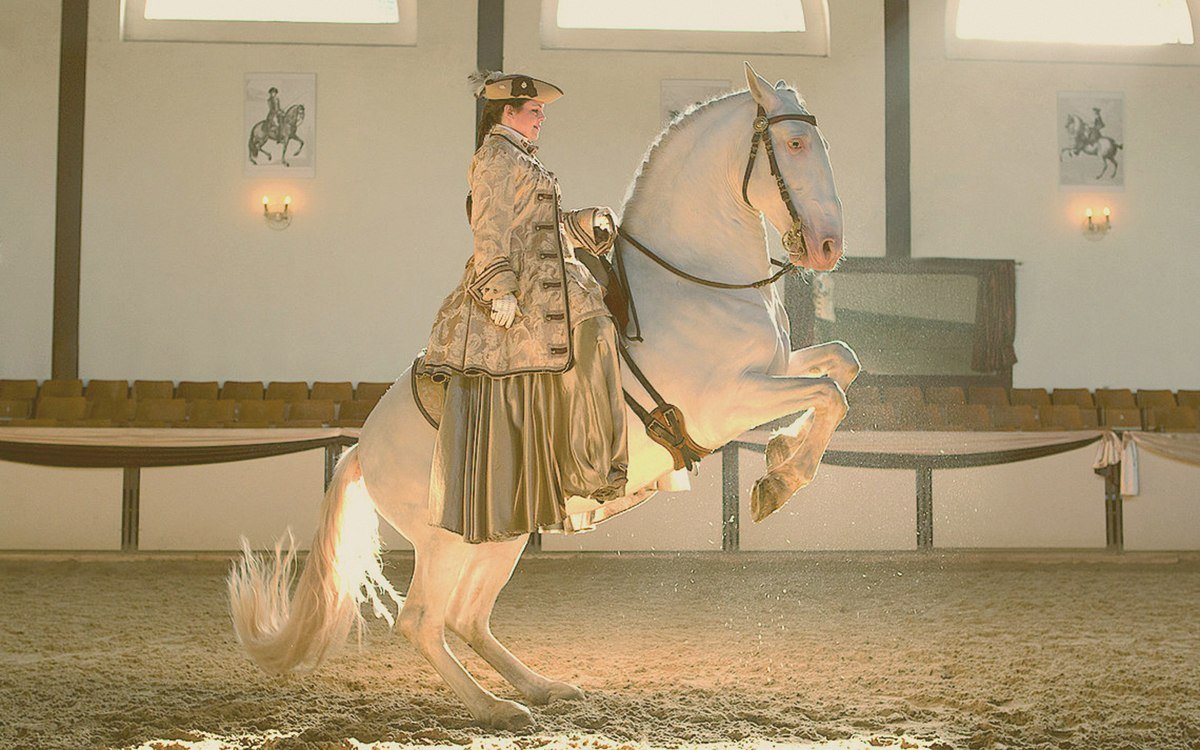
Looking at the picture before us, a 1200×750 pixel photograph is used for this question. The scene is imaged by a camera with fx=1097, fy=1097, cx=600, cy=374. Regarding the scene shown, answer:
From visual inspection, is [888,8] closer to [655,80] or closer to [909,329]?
[655,80]

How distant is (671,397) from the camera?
138 inches

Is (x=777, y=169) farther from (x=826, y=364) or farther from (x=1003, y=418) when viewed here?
(x=1003, y=418)

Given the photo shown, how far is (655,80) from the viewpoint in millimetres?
14203

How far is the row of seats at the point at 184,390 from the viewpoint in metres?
13.0

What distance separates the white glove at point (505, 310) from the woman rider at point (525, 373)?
7 centimetres

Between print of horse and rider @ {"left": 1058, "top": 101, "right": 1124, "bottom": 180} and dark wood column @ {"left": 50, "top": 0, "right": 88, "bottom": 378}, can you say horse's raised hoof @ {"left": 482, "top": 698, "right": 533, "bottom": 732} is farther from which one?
print of horse and rider @ {"left": 1058, "top": 101, "right": 1124, "bottom": 180}

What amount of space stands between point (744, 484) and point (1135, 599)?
2.98 m

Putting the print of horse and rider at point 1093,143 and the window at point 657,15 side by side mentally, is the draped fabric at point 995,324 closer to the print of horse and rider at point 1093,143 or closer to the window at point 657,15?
the print of horse and rider at point 1093,143

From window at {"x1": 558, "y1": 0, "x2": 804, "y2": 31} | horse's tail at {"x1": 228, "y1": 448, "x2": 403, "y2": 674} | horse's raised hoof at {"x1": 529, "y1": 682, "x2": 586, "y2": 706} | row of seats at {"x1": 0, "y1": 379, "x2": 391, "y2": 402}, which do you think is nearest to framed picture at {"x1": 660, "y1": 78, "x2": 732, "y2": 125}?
window at {"x1": 558, "y1": 0, "x2": 804, "y2": 31}

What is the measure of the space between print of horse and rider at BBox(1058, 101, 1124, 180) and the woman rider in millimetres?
12878

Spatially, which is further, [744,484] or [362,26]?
[362,26]

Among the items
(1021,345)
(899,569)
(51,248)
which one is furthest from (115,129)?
(1021,345)

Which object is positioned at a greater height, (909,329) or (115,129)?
(115,129)

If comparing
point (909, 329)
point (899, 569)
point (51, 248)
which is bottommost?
point (899, 569)
